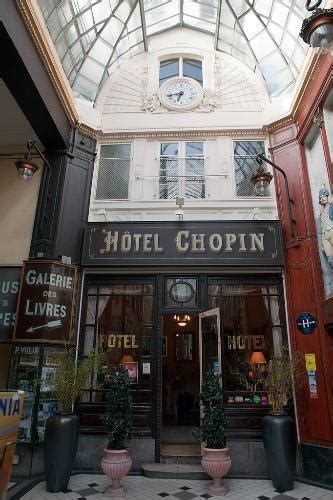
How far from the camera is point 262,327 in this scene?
6.26 metres

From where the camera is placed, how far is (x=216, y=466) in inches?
187

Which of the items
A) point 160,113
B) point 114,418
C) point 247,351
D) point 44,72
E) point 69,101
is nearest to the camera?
point 114,418

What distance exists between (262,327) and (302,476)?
2.23 m

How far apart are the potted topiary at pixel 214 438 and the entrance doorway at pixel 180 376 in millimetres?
2432

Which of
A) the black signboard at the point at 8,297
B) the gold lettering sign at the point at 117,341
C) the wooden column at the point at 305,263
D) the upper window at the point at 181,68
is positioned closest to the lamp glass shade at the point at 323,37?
the wooden column at the point at 305,263

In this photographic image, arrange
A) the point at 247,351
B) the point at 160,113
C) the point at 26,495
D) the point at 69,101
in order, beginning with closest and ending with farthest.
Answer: the point at 26,495 → the point at 247,351 → the point at 69,101 → the point at 160,113

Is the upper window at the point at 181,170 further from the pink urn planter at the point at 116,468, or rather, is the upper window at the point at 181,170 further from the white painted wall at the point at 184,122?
the pink urn planter at the point at 116,468

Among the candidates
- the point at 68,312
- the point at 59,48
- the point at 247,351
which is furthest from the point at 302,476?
the point at 59,48

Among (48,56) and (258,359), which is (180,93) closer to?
(48,56)

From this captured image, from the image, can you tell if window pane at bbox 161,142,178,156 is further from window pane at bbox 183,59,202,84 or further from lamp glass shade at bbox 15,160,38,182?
lamp glass shade at bbox 15,160,38,182

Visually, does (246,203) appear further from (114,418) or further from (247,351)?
(114,418)

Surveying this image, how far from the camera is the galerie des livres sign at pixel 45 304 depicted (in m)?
5.66

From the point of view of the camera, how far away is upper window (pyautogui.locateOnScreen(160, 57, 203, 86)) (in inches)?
323

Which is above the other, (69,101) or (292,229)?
(69,101)
